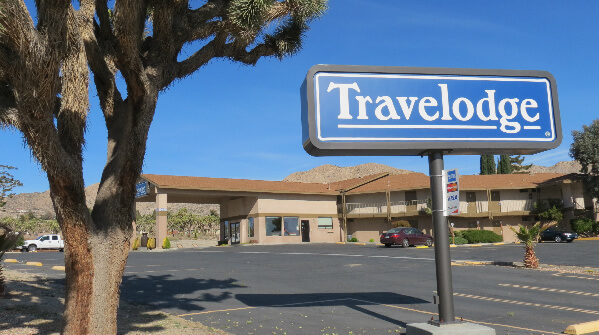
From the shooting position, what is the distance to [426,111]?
778 cm

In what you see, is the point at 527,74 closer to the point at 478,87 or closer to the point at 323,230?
the point at 478,87

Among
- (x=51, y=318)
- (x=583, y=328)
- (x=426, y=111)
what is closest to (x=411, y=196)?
(x=583, y=328)

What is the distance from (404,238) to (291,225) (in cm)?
1358

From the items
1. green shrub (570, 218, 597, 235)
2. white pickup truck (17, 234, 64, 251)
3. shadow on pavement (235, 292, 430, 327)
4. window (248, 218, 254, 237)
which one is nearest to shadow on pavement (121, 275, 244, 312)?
shadow on pavement (235, 292, 430, 327)

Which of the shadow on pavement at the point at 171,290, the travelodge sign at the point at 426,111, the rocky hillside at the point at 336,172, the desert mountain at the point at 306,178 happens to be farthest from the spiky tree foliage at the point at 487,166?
the rocky hillside at the point at 336,172

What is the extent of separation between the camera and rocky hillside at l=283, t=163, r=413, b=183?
6422 inches

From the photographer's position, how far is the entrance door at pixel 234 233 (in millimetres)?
46506

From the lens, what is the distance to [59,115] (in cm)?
759

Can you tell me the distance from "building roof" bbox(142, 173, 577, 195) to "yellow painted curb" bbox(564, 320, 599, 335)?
3516 centimetres

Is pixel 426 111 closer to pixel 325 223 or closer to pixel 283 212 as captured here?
pixel 283 212

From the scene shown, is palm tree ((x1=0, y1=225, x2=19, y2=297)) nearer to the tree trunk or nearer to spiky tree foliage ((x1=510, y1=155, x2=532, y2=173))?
the tree trunk

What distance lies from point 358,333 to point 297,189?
37943mm

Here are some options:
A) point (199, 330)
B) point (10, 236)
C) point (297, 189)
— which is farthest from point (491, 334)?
point (297, 189)

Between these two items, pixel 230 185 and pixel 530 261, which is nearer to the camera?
pixel 530 261
